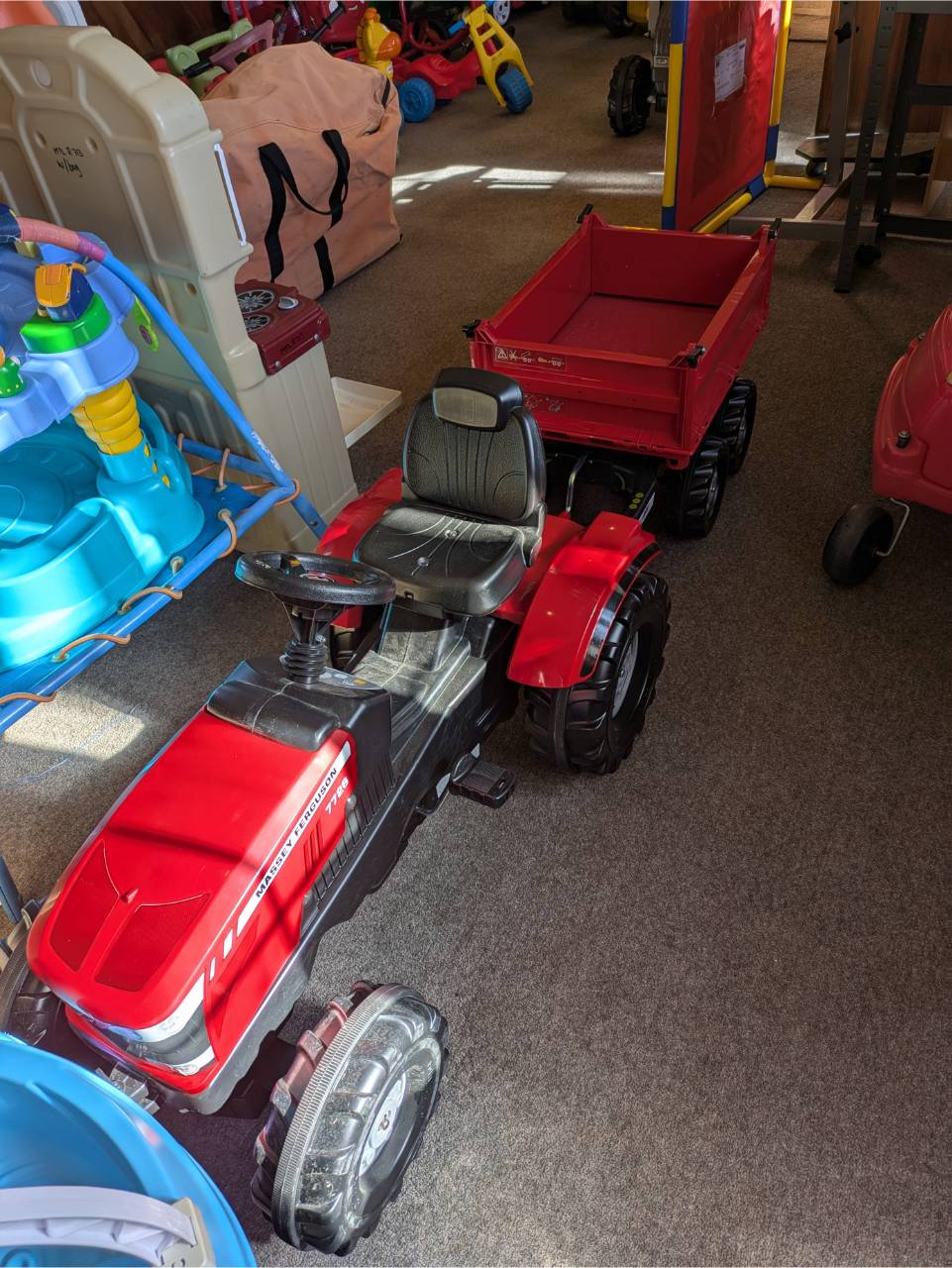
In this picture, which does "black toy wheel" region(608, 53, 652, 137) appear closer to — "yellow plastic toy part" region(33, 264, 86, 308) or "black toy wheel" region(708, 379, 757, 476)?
"black toy wheel" region(708, 379, 757, 476)

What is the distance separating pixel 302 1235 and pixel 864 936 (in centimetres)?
107

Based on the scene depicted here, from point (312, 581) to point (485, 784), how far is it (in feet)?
2.22

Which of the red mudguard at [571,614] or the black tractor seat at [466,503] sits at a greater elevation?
the black tractor seat at [466,503]

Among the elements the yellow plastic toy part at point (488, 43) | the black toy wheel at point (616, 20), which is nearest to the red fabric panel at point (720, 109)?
the yellow plastic toy part at point (488, 43)

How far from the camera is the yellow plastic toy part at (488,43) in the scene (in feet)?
16.6

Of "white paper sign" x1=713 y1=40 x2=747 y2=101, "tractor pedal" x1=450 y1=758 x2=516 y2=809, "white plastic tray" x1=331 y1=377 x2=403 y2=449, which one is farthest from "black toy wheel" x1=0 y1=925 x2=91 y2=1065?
"white paper sign" x1=713 y1=40 x2=747 y2=101

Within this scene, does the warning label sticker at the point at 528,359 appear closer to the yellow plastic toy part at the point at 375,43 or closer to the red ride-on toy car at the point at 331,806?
the red ride-on toy car at the point at 331,806

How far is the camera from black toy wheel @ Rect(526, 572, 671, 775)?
1.79 meters

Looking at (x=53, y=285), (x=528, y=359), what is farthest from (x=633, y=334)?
(x=53, y=285)

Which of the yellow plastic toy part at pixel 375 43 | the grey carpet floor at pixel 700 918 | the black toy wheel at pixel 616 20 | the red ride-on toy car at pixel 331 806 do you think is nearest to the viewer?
the red ride-on toy car at pixel 331 806

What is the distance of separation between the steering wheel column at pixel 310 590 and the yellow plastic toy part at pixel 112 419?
0.72 metres

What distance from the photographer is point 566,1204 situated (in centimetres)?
144

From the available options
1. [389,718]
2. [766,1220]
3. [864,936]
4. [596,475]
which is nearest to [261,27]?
[596,475]

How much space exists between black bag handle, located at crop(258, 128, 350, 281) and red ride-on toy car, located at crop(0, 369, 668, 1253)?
1927 millimetres
